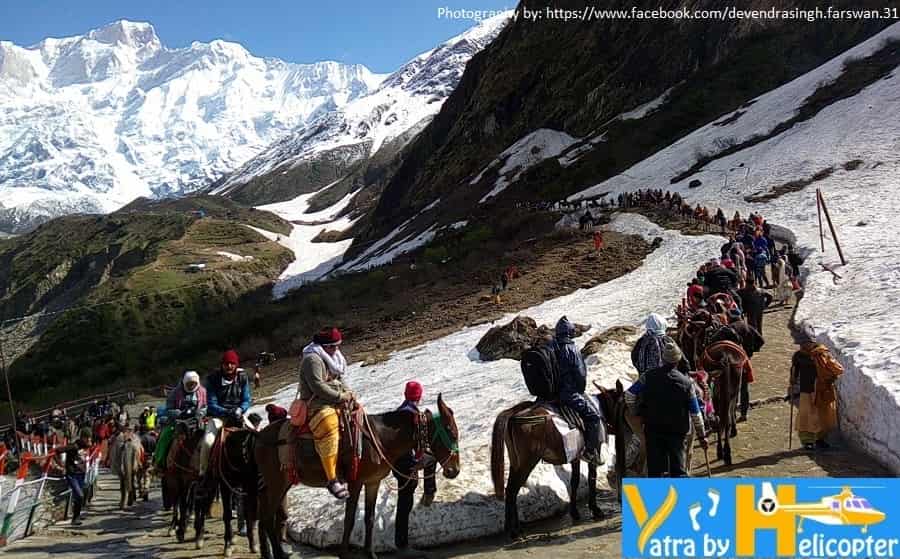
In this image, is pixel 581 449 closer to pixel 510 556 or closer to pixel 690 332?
pixel 510 556

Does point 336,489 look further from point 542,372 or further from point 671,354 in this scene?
point 671,354

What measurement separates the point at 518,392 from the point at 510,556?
6.42 meters

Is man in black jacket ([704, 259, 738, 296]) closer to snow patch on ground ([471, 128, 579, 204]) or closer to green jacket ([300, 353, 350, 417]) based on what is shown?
green jacket ([300, 353, 350, 417])

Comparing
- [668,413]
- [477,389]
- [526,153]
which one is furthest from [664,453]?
[526,153]

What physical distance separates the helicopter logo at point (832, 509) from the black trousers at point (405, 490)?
442cm

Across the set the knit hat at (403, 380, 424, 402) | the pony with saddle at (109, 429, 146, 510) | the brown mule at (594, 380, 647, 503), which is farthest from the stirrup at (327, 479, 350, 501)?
the pony with saddle at (109, 429, 146, 510)

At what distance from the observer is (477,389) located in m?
16.9

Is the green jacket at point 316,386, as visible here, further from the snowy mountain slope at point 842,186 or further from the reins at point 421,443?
the snowy mountain slope at point 842,186

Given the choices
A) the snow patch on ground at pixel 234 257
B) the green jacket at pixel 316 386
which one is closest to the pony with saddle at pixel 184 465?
the green jacket at pixel 316 386

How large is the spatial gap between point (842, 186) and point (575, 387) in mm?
29574

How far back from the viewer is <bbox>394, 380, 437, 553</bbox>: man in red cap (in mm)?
9359

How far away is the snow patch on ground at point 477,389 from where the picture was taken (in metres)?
9.91

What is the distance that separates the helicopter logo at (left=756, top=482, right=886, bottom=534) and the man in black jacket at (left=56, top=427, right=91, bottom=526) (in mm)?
14280

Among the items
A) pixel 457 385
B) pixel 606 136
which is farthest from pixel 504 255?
pixel 606 136
